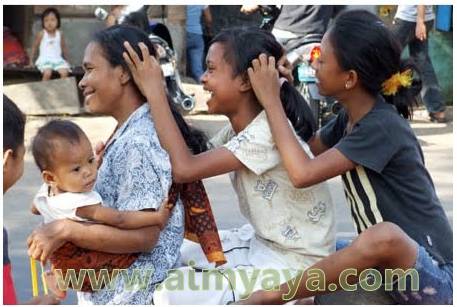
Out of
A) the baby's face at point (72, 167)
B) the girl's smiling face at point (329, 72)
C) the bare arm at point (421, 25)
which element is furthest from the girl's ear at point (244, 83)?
the bare arm at point (421, 25)

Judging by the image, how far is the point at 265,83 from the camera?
3.09 metres

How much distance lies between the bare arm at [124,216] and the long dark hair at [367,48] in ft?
2.46

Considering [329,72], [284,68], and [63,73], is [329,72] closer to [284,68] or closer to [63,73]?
[284,68]

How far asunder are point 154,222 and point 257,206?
0.41 metres

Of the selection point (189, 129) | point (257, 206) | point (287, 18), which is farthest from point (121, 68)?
point (287, 18)

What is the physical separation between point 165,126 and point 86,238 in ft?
1.38

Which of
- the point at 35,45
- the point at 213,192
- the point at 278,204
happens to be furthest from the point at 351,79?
the point at 35,45

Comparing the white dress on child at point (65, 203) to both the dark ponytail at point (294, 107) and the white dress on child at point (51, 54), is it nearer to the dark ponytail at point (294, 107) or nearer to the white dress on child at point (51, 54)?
the dark ponytail at point (294, 107)

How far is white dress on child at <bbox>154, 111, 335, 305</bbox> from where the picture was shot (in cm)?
306

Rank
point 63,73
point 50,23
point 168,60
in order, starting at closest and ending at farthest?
point 168,60 → point 63,73 → point 50,23

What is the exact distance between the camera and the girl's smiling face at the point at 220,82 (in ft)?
10.4

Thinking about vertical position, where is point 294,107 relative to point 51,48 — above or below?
above

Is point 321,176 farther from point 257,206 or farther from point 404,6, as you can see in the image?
point 404,6

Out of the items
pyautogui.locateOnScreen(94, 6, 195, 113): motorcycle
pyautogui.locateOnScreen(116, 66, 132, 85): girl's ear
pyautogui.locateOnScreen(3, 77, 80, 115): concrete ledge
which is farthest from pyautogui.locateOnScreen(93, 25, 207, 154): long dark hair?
pyautogui.locateOnScreen(3, 77, 80, 115): concrete ledge
